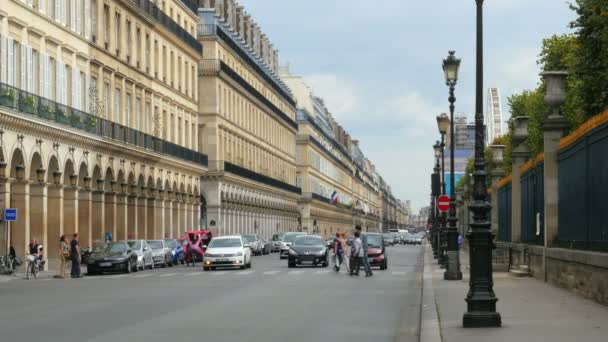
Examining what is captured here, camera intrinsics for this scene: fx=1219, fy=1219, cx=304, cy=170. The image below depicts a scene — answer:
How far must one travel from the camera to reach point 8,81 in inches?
1870

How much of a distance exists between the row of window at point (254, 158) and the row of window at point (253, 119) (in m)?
1.36

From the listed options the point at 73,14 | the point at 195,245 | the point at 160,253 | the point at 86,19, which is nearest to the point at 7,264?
the point at 160,253

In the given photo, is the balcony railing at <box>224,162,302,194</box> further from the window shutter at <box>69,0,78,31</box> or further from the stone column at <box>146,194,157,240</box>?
the window shutter at <box>69,0,78,31</box>

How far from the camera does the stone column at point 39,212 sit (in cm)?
5109

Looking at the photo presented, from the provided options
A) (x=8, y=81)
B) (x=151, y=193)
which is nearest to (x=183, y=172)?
(x=151, y=193)

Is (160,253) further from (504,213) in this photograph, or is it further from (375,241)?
(504,213)

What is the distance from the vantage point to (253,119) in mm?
114812

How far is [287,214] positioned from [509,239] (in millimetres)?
97090

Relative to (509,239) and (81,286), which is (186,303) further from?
(509,239)

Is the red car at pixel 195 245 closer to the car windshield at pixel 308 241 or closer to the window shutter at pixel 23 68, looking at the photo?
the car windshield at pixel 308 241

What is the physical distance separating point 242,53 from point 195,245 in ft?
157

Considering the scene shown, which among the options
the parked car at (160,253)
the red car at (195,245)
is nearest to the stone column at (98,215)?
the parked car at (160,253)

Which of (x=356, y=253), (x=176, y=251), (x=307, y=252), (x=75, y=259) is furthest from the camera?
(x=176, y=251)

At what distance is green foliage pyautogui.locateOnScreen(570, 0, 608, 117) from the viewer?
4825 cm
